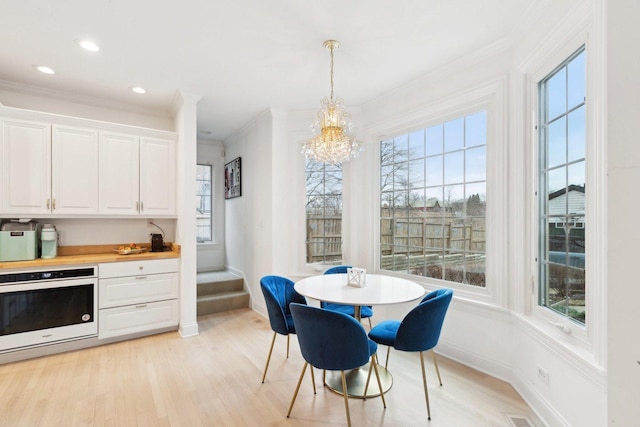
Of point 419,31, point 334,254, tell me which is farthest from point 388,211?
point 419,31

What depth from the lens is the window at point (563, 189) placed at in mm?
1772

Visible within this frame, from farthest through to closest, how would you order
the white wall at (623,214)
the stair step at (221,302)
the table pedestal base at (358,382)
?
the stair step at (221,302)
the table pedestal base at (358,382)
the white wall at (623,214)

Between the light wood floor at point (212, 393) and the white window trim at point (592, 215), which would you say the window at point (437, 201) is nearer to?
the white window trim at point (592, 215)

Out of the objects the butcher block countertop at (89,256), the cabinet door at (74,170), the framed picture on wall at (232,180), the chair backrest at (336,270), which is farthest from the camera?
the framed picture on wall at (232,180)

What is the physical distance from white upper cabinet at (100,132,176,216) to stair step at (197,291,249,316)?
1396 mm

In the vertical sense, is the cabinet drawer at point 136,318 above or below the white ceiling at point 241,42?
below

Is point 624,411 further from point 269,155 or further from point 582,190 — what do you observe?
point 269,155

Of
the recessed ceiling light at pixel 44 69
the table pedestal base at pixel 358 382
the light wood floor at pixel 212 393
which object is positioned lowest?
the light wood floor at pixel 212 393

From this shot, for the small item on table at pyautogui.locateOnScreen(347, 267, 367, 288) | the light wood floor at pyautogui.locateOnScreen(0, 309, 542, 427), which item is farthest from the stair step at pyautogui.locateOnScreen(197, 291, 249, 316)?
the small item on table at pyautogui.locateOnScreen(347, 267, 367, 288)

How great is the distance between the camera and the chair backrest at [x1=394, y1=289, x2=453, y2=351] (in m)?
1.98

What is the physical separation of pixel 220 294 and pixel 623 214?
4.56 meters

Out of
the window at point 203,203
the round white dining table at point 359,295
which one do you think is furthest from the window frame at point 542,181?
the window at point 203,203

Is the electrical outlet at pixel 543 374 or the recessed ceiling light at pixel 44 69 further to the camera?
the recessed ceiling light at pixel 44 69

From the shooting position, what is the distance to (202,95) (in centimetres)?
343
